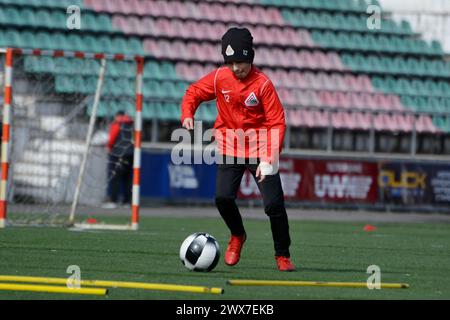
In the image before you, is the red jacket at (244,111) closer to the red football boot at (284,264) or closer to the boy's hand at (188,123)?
the boy's hand at (188,123)

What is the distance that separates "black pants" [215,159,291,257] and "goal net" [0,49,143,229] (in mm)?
5115

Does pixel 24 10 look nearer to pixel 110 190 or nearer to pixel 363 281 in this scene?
pixel 110 190

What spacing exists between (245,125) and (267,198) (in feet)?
2.18

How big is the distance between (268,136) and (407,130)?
1592 cm

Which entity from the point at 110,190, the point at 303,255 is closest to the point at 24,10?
the point at 110,190

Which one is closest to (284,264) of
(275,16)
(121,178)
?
(121,178)

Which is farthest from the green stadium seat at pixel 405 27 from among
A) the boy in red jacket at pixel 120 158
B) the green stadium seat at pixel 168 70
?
the boy in red jacket at pixel 120 158

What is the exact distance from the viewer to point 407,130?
24.7 metres

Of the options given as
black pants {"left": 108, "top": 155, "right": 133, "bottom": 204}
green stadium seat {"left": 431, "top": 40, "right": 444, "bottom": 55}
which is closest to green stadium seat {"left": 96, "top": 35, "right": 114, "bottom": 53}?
black pants {"left": 108, "top": 155, "right": 133, "bottom": 204}

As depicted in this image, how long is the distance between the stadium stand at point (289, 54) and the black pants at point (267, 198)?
12.6m

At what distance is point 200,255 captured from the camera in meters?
8.93

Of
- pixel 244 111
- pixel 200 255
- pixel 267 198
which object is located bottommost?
pixel 200 255

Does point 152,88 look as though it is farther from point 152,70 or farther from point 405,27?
point 405,27

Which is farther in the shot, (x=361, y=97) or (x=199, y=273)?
(x=361, y=97)
